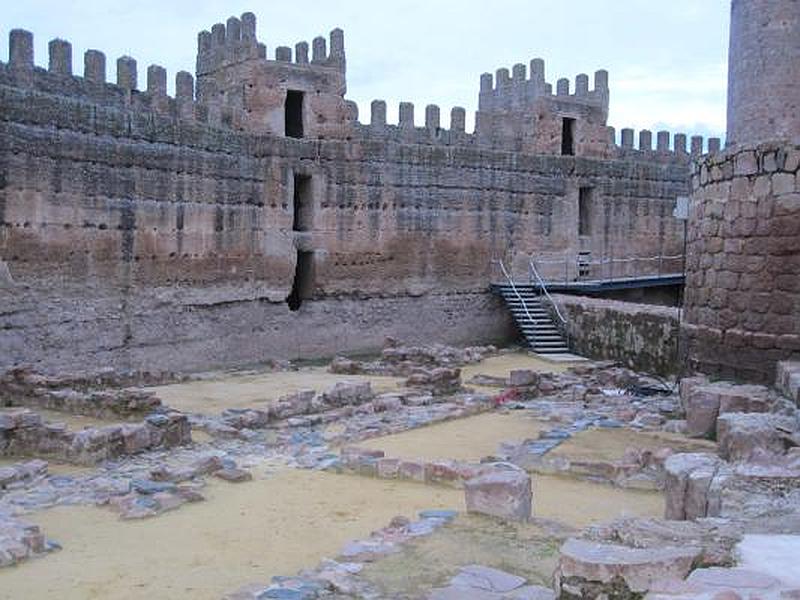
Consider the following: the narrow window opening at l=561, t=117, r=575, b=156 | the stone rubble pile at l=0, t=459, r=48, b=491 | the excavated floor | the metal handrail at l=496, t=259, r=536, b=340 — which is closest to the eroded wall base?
the metal handrail at l=496, t=259, r=536, b=340

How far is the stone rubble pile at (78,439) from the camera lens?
32.5ft

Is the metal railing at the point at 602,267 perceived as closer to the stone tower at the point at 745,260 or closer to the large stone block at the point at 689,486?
the stone tower at the point at 745,260

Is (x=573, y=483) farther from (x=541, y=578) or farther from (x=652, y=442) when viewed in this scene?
(x=541, y=578)

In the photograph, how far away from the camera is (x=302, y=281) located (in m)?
21.0

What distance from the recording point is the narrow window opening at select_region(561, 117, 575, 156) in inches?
1048

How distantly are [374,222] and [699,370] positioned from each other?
1110cm

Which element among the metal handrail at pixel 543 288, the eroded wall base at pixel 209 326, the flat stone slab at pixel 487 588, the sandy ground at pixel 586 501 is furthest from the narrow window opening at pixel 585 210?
the flat stone slab at pixel 487 588

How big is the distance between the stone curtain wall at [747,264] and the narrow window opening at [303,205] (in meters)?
10.3

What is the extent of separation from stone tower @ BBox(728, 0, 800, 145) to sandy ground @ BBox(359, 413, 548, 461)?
6.64m

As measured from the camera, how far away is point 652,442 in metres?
10.3

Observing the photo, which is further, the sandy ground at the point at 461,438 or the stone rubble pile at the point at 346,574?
the sandy ground at the point at 461,438

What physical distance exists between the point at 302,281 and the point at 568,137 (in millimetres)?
9738

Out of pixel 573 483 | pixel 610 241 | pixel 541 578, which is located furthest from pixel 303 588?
pixel 610 241

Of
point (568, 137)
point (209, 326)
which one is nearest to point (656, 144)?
point (568, 137)
